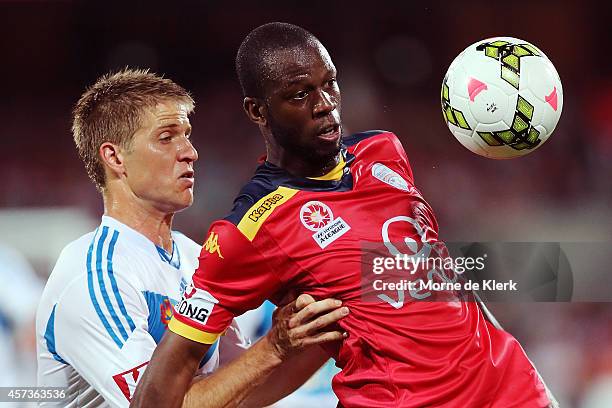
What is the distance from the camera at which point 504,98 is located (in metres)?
2.49

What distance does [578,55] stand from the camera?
531 centimetres

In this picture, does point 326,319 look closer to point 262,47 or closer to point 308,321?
point 308,321

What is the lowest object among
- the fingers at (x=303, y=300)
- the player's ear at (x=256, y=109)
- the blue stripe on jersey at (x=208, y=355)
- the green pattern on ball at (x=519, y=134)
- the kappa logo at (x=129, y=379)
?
the blue stripe on jersey at (x=208, y=355)

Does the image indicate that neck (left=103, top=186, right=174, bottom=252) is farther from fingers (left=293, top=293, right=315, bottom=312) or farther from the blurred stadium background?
the blurred stadium background

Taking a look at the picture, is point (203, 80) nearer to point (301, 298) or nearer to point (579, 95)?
point (579, 95)

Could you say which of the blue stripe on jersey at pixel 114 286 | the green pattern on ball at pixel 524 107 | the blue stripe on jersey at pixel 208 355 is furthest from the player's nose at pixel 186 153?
the green pattern on ball at pixel 524 107

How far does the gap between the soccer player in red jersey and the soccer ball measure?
0.34 meters

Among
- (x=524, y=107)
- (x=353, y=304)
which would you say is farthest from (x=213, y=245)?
(x=524, y=107)

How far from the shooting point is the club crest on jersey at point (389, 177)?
253cm

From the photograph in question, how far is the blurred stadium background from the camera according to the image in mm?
5055

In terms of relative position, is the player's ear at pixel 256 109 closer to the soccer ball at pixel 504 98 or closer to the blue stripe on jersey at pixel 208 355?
the soccer ball at pixel 504 98

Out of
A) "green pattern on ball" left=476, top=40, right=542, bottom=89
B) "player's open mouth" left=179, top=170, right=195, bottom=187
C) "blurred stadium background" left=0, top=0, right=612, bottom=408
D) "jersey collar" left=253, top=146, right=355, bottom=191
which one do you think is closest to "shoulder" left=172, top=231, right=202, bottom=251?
"player's open mouth" left=179, top=170, right=195, bottom=187

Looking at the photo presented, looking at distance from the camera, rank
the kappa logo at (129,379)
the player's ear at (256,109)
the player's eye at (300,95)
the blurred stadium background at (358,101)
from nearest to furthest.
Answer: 1. the player's eye at (300,95)
2. the player's ear at (256,109)
3. the kappa logo at (129,379)
4. the blurred stadium background at (358,101)

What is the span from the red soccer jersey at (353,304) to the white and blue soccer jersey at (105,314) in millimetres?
387
